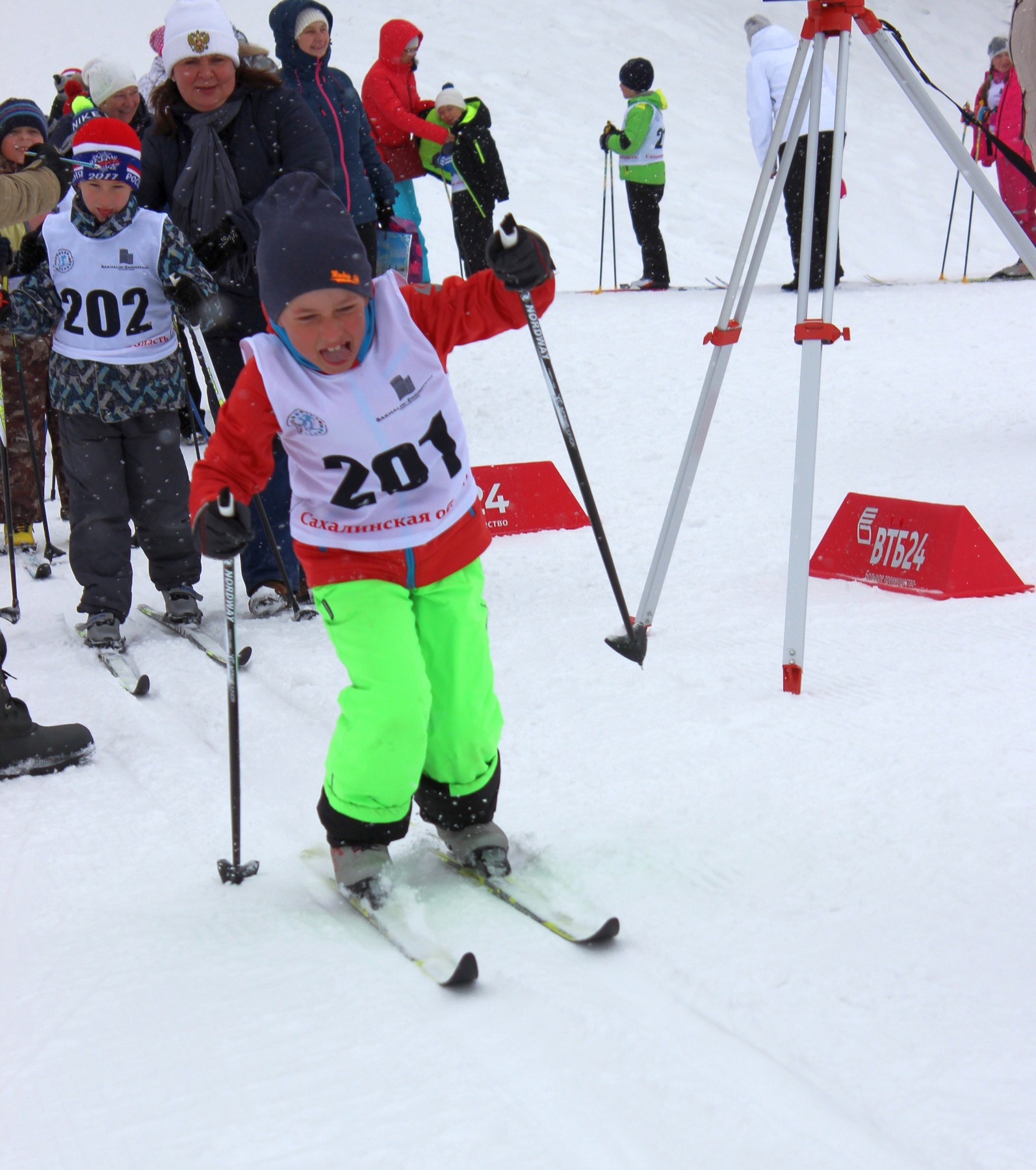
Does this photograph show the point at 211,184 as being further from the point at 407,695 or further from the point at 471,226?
the point at 471,226

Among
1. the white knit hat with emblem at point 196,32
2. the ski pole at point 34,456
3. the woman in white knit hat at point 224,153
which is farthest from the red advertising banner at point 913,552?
the ski pole at point 34,456

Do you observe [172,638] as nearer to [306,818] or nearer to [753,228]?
[306,818]

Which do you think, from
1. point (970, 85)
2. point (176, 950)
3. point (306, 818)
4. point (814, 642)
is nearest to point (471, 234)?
point (814, 642)

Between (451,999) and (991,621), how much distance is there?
246cm

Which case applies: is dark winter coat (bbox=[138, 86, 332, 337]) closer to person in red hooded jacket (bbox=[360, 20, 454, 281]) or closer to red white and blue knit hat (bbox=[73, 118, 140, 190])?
red white and blue knit hat (bbox=[73, 118, 140, 190])

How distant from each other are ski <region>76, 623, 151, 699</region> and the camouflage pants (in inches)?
62.9

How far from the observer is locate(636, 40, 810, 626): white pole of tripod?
11.1 ft

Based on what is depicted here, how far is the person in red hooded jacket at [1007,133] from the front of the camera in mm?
8836

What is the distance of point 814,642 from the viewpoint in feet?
12.2

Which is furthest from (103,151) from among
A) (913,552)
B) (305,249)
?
(913,552)

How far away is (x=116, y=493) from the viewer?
4.39m

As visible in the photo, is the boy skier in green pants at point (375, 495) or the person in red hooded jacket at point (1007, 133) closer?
the boy skier in green pants at point (375, 495)

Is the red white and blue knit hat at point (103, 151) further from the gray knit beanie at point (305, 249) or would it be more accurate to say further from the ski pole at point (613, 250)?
the ski pole at point (613, 250)

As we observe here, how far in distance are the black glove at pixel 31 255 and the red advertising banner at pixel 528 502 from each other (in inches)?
83.2
